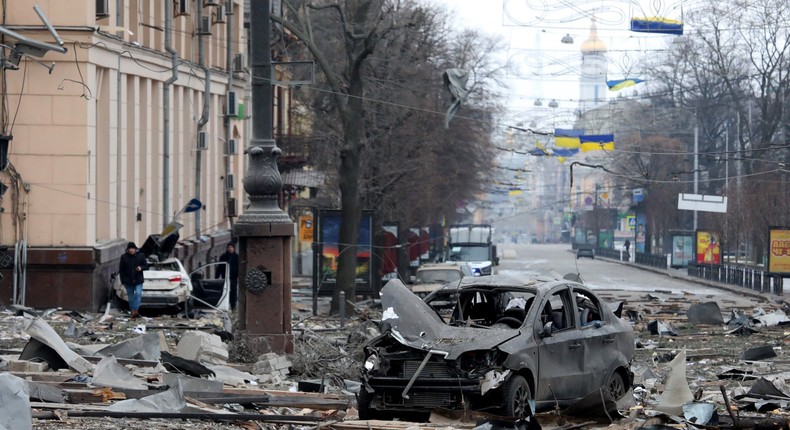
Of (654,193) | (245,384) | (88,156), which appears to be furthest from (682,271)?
(245,384)

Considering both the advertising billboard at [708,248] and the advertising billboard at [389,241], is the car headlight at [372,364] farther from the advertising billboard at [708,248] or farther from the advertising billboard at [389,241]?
the advertising billboard at [708,248]

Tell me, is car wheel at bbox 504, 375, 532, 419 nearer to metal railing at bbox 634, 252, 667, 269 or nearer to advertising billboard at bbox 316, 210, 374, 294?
advertising billboard at bbox 316, 210, 374, 294

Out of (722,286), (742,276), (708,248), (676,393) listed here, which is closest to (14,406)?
(676,393)

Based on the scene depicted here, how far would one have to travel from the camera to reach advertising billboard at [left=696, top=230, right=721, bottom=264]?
6284 cm

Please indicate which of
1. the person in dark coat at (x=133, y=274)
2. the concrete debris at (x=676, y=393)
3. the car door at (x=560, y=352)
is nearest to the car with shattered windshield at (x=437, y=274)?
the person in dark coat at (x=133, y=274)

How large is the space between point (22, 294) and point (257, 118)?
12797 millimetres

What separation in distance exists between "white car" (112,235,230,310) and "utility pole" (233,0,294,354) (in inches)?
435

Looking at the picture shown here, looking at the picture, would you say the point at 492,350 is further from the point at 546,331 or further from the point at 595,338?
the point at 595,338

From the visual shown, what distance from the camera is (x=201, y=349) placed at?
16.7 m

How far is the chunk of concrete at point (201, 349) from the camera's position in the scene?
16281 millimetres

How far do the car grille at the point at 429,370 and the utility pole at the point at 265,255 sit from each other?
18.2 feet

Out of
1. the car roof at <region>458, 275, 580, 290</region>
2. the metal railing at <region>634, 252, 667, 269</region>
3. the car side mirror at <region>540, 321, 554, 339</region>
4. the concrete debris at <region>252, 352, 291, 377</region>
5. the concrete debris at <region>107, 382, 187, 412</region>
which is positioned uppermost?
the car roof at <region>458, 275, 580, 290</region>

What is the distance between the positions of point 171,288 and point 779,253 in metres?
24.5

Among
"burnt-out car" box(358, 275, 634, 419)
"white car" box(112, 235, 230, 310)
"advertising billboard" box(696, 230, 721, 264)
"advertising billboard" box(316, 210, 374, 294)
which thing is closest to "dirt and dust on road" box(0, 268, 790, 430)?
"burnt-out car" box(358, 275, 634, 419)
